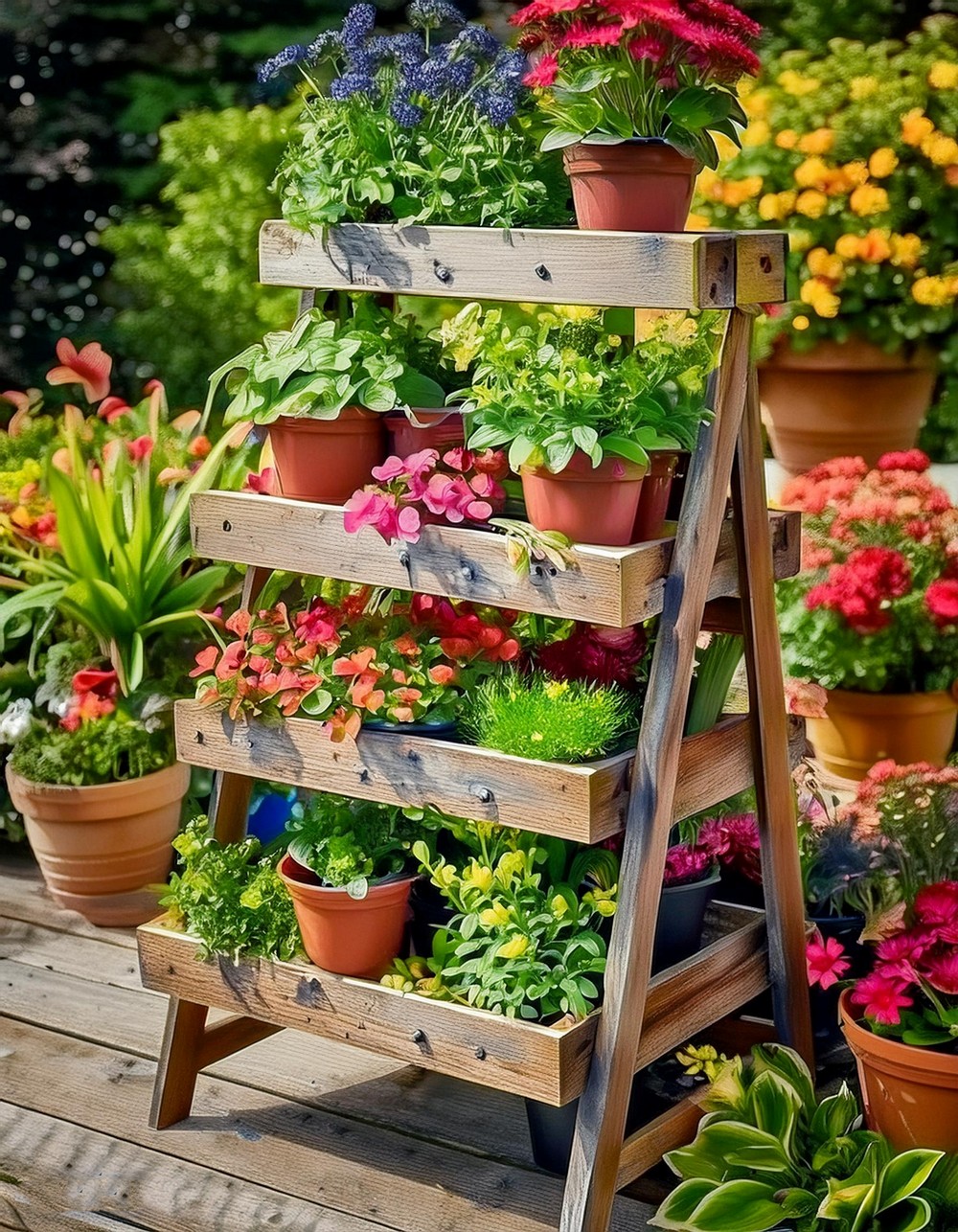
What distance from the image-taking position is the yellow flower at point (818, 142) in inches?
168

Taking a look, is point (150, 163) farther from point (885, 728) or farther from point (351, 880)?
point (351, 880)

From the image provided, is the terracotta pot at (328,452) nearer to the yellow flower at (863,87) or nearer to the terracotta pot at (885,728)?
the terracotta pot at (885,728)

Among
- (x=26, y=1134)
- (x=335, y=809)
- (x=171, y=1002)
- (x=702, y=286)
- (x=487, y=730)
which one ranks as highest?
(x=702, y=286)

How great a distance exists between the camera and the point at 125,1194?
2225 millimetres

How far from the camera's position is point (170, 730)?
3.06m

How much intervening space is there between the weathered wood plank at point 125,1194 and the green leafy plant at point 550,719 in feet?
2.34

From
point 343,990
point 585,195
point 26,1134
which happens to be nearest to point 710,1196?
point 343,990

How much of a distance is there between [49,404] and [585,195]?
3.49 m

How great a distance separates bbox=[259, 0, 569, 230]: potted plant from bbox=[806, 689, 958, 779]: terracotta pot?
1.60 m

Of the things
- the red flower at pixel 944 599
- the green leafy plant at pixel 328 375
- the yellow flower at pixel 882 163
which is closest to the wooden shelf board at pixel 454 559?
the green leafy plant at pixel 328 375

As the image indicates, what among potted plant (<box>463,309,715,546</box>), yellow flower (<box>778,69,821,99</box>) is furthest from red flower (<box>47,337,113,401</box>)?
yellow flower (<box>778,69,821,99</box>)

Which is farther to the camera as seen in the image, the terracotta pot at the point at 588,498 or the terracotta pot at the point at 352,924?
the terracotta pot at the point at 352,924

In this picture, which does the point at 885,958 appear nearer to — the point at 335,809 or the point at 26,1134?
the point at 335,809

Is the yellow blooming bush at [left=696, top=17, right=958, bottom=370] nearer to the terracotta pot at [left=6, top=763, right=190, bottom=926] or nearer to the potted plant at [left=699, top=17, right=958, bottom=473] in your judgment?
the potted plant at [left=699, top=17, right=958, bottom=473]
